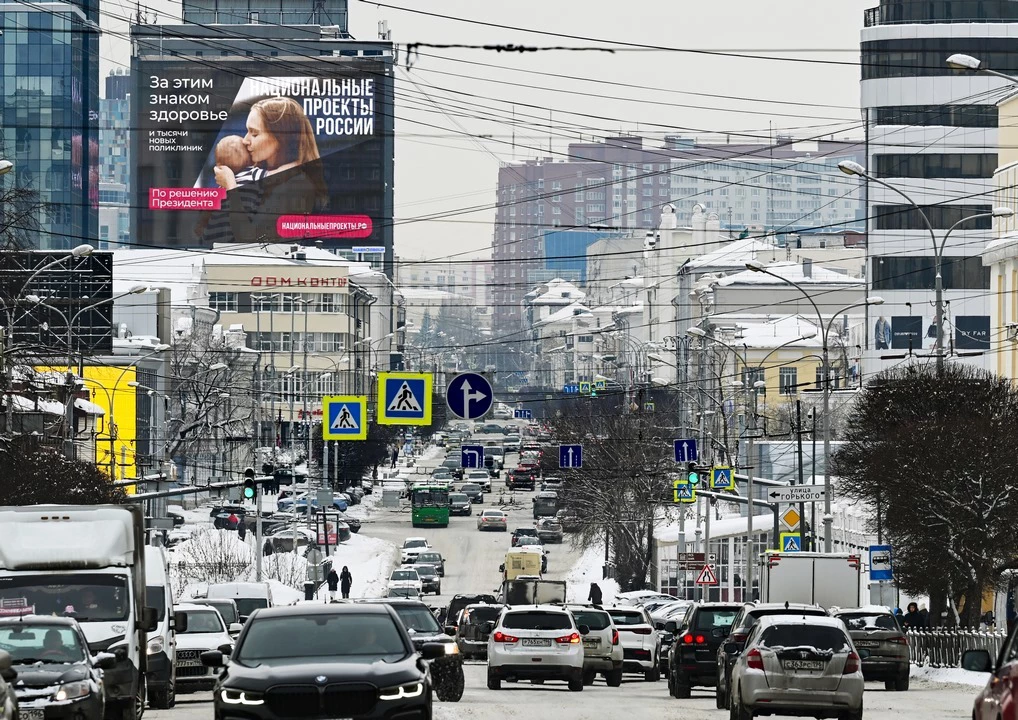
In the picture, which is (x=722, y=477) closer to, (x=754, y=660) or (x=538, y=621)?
(x=538, y=621)

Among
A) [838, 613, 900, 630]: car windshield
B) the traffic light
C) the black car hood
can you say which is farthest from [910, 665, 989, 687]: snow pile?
the black car hood

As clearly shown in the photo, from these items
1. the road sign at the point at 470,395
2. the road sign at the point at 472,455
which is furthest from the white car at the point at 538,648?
the road sign at the point at 472,455

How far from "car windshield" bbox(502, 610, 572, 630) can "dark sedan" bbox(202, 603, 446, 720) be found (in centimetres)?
1389

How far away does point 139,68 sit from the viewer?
158875 millimetres

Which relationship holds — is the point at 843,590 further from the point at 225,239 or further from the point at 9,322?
the point at 225,239

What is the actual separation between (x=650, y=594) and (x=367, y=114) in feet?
307

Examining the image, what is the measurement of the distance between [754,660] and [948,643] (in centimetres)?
1979

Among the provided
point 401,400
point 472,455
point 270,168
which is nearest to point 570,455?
point 472,455

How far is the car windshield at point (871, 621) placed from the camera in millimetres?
34656

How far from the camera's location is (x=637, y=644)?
136ft

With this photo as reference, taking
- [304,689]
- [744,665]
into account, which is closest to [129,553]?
[744,665]

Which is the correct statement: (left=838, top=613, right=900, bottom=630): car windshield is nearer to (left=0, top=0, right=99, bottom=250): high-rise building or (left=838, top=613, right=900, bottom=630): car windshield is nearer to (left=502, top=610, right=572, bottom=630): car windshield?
(left=502, top=610, right=572, bottom=630): car windshield

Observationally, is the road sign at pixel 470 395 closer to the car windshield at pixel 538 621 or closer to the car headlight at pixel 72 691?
the car windshield at pixel 538 621

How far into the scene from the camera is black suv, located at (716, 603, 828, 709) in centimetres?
2597
